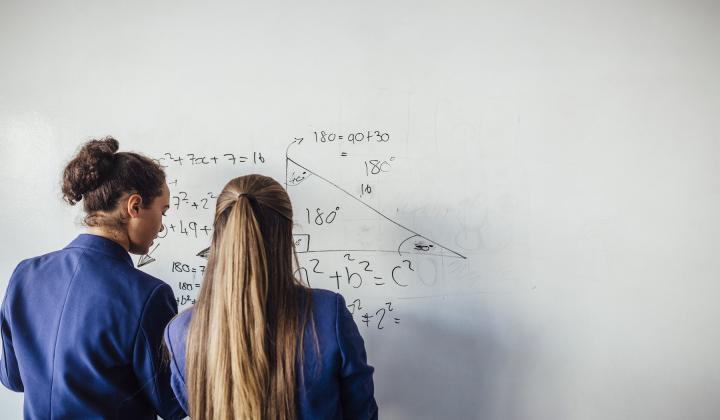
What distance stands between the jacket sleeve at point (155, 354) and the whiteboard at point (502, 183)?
0.41m

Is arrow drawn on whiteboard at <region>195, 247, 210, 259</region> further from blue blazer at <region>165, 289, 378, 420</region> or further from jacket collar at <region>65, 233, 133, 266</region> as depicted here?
blue blazer at <region>165, 289, 378, 420</region>

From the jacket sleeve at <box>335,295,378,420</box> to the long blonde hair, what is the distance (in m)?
0.07

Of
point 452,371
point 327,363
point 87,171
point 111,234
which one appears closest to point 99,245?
point 111,234

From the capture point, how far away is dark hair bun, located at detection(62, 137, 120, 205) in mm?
757

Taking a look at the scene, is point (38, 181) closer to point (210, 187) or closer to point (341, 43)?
point (210, 187)

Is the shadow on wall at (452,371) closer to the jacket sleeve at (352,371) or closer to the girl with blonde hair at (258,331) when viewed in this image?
the jacket sleeve at (352,371)

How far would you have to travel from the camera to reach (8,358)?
0.87 m

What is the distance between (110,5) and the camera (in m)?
1.14

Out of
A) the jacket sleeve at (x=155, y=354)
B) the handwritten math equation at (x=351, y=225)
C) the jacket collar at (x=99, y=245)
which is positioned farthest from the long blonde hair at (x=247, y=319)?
the handwritten math equation at (x=351, y=225)

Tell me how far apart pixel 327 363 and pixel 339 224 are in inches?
19.0

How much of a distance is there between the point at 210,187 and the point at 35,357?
1.85 ft

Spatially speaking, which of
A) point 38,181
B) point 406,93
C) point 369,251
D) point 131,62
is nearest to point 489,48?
point 406,93

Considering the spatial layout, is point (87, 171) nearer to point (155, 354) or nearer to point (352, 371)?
point (155, 354)

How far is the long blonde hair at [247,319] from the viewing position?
0.62 metres
